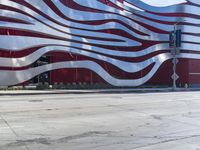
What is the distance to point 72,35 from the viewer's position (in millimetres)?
38500

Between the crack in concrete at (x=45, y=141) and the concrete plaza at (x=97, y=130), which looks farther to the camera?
the concrete plaza at (x=97, y=130)

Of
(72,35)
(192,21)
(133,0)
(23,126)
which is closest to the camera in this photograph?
(23,126)

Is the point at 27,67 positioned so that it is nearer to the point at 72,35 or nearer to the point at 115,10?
the point at 72,35

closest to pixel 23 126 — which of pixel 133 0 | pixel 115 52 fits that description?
pixel 115 52

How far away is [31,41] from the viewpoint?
116 feet

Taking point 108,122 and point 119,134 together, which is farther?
point 108,122

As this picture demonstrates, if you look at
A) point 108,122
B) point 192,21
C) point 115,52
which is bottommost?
point 108,122

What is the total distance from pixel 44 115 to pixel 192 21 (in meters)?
39.1

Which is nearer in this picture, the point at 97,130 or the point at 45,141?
the point at 45,141

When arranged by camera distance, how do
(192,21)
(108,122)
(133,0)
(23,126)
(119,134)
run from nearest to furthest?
1. (119,134)
2. (23,126)
3. (108,122)
4. (133,0)
5. (192,21)

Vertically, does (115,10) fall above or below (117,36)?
above

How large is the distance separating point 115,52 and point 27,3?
11.2 meters

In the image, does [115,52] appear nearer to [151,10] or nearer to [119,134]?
[151,10]

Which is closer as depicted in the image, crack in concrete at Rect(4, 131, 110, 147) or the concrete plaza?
crack in concrete at Rect(4, 131, 110, 147)
